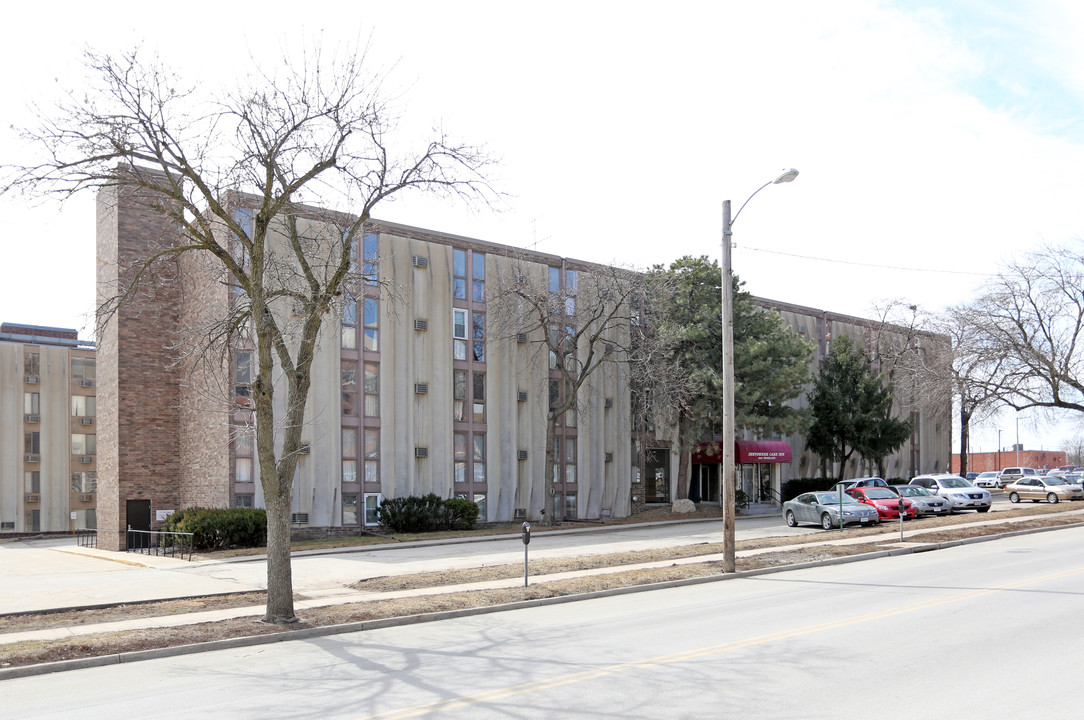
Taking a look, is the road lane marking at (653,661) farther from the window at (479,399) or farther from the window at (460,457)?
the window at (479,399)

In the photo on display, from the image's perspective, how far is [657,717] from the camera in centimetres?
698

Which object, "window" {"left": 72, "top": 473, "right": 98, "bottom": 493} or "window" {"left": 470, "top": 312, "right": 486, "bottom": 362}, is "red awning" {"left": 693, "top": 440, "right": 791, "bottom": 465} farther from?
"window" {"left": 72, "top": 473, "right": 98, "bottom": 493}

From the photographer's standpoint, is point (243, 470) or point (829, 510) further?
point (243, 470)

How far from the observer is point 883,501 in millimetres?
31156

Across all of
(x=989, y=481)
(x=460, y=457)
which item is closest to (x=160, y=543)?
(x=460, y=457)

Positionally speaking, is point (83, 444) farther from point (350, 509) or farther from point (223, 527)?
point (223, 527)

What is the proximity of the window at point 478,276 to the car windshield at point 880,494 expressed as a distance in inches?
653

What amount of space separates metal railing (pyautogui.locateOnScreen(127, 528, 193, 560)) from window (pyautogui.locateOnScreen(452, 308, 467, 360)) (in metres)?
12.5

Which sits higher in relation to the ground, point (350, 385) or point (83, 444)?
point (350, 385)

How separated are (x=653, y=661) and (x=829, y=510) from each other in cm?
2195

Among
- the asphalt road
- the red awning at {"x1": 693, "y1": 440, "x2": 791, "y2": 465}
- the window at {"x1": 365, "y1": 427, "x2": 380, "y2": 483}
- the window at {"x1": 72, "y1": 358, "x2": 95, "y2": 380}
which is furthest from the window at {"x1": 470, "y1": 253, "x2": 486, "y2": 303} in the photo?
the window at {"x1": 72, "y1": 358, "x2": 95, "y2": 380}

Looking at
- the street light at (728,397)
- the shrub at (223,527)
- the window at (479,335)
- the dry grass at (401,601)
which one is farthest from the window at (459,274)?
the street light at (728,397)

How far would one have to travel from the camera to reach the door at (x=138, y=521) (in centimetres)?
2978

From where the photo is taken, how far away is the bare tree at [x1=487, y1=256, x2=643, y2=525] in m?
35.0
